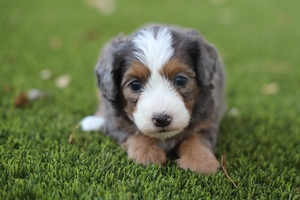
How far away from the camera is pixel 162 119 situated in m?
3.33

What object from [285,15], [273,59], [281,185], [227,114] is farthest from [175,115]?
[285,15]

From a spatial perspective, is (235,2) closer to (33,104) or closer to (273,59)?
(273,59)

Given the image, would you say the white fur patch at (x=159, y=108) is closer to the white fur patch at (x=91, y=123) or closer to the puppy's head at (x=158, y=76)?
the puppy's head at (x=158, y=76)

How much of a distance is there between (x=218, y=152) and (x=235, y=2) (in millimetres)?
8847

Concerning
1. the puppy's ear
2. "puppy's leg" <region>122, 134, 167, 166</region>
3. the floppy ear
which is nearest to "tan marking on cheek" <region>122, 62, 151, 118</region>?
the floppy ear

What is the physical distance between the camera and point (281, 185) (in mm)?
3281

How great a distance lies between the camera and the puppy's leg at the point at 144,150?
354 centimetres

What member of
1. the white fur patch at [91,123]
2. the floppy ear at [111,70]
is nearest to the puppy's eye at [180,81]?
the floppy ear at [111,70]

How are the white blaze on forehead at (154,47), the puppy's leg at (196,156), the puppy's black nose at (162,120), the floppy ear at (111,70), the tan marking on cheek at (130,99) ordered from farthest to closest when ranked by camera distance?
the floppy ear at (111,70) → the tan marking on cheek at (130,99) → the white blaze on forehead at (154,47) → the puppy's leg at (196,156) → the puppy's black nose at (162,120)

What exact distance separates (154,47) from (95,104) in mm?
1958

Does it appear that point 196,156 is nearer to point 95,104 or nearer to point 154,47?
point 154,47

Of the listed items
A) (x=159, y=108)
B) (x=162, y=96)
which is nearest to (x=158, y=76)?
(x=162, y=96)

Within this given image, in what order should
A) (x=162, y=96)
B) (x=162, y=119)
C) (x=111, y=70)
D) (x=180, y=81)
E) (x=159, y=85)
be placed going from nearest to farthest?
(x=162, y=119) → (x=162, y=96) → (x=159, y=85) → (x=180, y=81) → (x=111, y=70)

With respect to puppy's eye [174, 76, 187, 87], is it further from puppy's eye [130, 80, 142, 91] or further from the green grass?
the green grass
